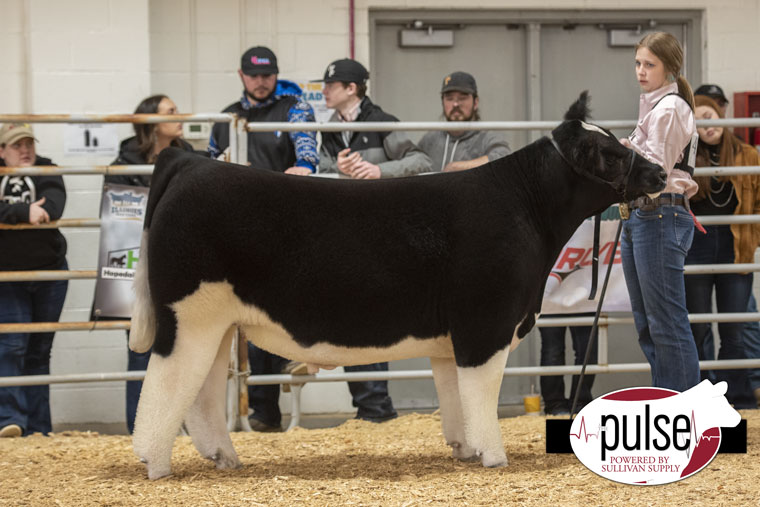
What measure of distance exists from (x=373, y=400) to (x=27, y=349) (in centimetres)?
214

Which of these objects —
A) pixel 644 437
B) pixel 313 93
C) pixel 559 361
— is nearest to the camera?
pixel 644 437

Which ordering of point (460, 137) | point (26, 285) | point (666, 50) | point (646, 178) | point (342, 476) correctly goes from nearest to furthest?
1. point (646, 178)
2. point (342, 476)
3. point (666, 50)
4. point (26, 285)
5. point (460, 137)

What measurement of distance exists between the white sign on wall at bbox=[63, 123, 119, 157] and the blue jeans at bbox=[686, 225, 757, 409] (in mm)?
4015

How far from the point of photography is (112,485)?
3.95m

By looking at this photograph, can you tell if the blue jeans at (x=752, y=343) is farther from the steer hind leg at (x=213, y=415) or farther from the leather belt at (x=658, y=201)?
the steer hind leg at (x=213, y=415)

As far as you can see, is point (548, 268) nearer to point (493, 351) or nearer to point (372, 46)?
point (493, 351)

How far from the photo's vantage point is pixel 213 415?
4.20 meters

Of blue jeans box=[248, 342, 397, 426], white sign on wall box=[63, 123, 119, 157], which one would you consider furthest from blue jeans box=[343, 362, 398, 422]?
white sign on wall box=[63, 123, 119, 157]

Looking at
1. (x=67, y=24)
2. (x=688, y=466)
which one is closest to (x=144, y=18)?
(x=67, y=24)

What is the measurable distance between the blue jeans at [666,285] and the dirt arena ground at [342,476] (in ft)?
1.42

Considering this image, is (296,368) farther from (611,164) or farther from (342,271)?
(611,164)

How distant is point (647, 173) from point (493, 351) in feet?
3.16

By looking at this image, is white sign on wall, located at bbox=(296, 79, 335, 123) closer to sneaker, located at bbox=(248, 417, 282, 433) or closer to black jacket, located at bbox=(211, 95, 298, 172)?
black jacket, located at bbox=(211, 95, 298, 172)

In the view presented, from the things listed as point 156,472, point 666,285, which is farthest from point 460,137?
point 156,472
